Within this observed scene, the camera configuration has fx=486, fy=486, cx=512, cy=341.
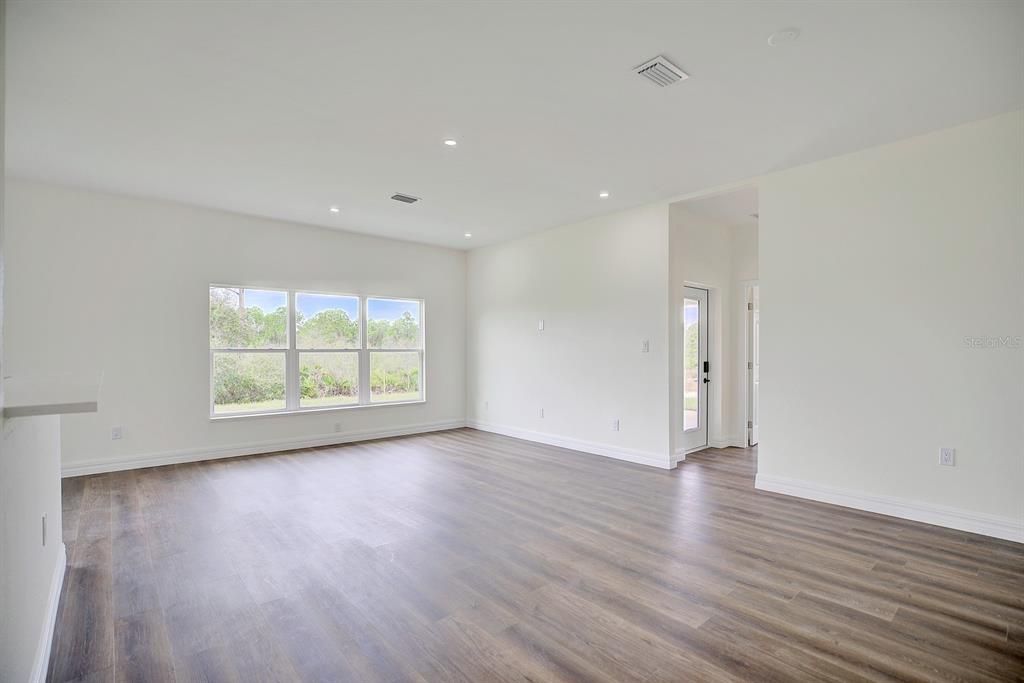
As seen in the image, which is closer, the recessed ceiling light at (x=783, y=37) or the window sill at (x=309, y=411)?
the recessed ceiling light at (x=783, y=37)

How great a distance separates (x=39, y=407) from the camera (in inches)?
56.5

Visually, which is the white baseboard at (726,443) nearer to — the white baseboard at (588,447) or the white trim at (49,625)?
the white baseboard at (588,447)

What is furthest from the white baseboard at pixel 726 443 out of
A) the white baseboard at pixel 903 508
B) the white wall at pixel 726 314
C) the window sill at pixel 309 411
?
the window sill at pixel 309 411

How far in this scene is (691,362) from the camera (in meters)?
5.94

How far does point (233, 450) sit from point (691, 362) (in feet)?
18.1

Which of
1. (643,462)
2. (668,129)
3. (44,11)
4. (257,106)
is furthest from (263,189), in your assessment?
Answer: (643,462)

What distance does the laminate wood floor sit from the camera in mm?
1979

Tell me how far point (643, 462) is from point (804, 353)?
197 cm

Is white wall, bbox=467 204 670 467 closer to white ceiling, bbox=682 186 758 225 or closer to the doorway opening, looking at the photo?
white ceiling, bbox=682 186 758 225

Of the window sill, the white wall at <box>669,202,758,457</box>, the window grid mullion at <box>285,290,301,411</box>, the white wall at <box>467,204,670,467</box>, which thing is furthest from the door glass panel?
the window grid mullion at <box>285,290,301,411</box>

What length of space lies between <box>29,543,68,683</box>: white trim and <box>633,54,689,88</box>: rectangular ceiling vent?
371cm

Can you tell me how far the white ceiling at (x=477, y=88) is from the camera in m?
2.29

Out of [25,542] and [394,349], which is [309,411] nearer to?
[394,349]

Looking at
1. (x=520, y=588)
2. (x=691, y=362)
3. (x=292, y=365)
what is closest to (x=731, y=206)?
Result: (x=691, y=362)
